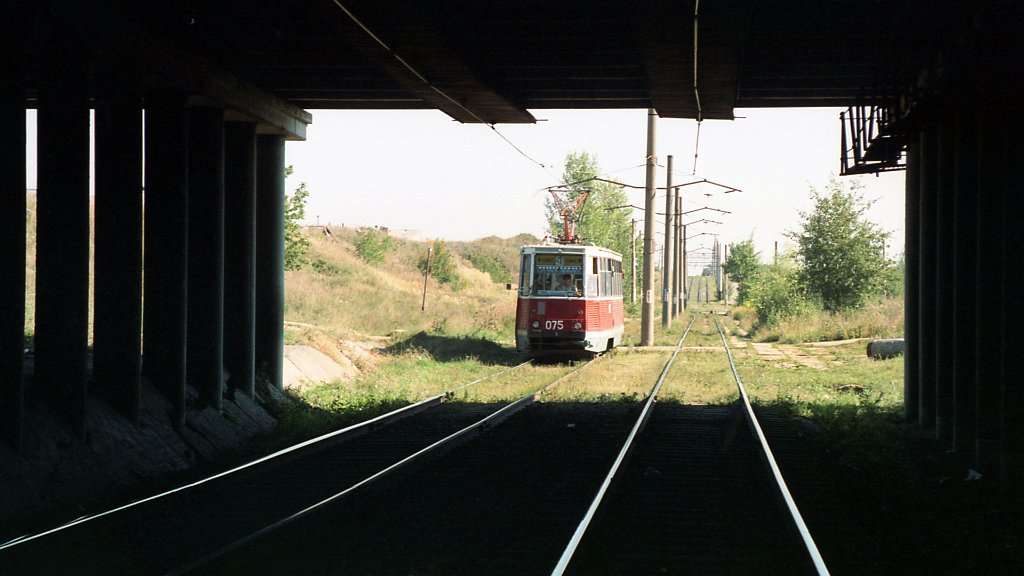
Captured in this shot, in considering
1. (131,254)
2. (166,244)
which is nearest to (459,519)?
(131,254)

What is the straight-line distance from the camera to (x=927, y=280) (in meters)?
15.4

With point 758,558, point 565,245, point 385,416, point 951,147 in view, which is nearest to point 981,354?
point 951,147

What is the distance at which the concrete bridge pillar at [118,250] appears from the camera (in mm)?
12977

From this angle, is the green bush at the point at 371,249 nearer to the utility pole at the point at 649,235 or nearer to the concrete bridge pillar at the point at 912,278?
the utility pole at the point at 649,235

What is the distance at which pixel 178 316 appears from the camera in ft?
47.0

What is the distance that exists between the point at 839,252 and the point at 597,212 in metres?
26.6

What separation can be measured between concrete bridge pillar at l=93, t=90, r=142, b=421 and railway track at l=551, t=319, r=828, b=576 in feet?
19.0

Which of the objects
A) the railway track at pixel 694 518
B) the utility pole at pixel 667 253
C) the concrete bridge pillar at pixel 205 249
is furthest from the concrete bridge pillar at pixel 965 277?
the utility pole at pixel 667 253

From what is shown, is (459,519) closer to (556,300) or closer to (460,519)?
(460,519)

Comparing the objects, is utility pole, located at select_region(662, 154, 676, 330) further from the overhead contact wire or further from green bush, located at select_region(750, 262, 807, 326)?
the overhead contact wire

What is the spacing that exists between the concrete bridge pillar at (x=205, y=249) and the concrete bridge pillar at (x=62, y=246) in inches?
146

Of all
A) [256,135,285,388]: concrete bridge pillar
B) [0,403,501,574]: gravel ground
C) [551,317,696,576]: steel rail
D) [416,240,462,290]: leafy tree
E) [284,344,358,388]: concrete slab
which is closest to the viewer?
[551,317,696,576]: steel rail

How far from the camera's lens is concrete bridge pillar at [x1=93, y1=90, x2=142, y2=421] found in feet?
42.6

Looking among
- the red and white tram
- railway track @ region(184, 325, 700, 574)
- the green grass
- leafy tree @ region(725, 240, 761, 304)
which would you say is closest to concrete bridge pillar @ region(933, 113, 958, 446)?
railway track @ region(184, 325, 700, 574)
